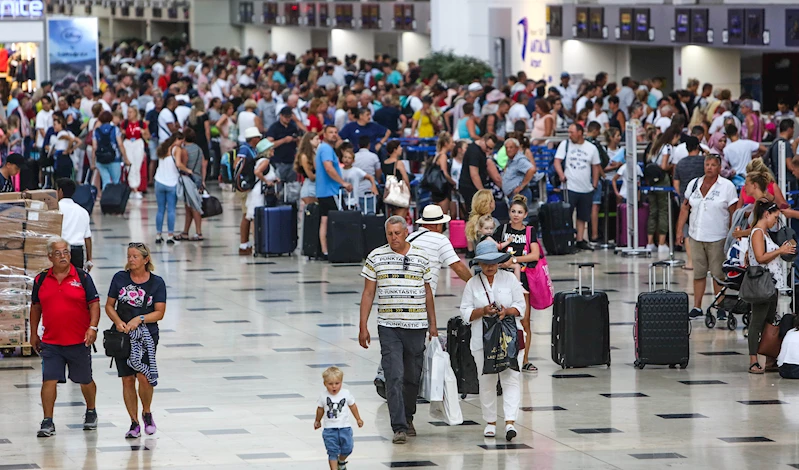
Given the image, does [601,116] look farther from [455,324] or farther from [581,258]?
[455,324]

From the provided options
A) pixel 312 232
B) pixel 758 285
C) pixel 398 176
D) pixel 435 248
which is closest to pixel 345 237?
pixel 312 232

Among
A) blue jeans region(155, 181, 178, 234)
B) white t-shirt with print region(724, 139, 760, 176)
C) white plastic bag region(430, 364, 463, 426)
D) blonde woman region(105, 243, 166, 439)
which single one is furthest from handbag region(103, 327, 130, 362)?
white t-shirt with print region(724, 139, 760, 176)

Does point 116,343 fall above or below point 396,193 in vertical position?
below

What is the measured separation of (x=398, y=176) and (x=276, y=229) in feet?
5.66

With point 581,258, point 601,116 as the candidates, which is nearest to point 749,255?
point 581,258

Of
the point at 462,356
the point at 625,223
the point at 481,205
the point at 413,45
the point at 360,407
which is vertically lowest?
the point at 360,407

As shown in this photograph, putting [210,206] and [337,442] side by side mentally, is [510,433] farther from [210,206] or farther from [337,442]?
[210,206]

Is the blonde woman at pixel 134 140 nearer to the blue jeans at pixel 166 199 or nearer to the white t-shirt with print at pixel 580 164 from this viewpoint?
the blue jeans at pixel 166 199

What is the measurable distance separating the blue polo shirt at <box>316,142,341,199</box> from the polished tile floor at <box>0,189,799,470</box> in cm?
275

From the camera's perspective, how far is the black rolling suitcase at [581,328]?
1182cm

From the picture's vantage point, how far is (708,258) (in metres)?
13.8

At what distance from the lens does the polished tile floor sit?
920 centimetres

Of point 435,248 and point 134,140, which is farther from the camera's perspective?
point 134,140

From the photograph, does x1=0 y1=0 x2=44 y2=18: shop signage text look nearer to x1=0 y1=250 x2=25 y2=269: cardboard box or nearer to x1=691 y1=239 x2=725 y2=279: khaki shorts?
x1=0 y1=250 x2=25 y2=269: cardboard box
